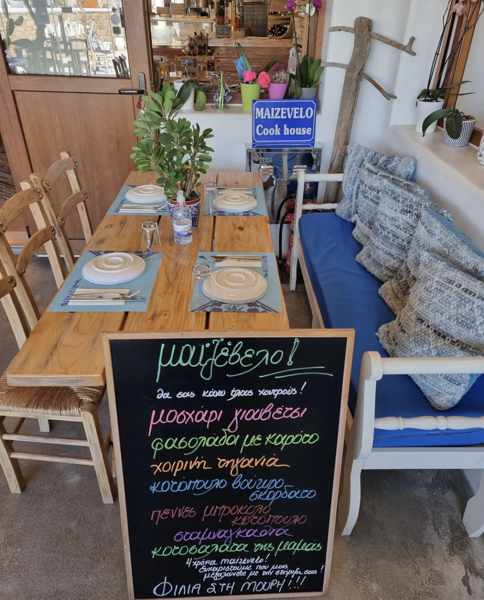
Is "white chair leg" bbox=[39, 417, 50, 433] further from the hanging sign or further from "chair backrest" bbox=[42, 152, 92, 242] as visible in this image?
the hanging sign

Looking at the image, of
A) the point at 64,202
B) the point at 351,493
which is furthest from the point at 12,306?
the point at 351,493

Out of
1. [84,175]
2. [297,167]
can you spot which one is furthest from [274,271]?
[84,175]

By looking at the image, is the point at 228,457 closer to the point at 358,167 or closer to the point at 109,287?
the point at 109,287

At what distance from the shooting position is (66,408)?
145 cm

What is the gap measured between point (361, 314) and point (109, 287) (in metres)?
0.95

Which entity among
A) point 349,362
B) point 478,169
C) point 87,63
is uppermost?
point 87,63

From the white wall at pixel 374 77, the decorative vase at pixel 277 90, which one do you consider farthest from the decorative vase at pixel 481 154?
the decorative vase at pixel 277 90

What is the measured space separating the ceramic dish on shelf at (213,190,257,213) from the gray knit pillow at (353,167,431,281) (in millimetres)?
564

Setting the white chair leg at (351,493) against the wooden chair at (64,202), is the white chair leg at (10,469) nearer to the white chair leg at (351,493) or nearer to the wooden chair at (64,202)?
the wooden chair at (64,202)

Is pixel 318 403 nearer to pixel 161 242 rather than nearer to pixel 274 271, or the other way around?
pixel 274 271

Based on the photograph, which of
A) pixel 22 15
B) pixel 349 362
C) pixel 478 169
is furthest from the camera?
pixel 22 15

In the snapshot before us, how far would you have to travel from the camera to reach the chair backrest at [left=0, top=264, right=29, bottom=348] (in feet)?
4.87

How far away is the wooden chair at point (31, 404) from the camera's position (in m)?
1.46

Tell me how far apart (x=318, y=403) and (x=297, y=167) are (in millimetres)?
1998
